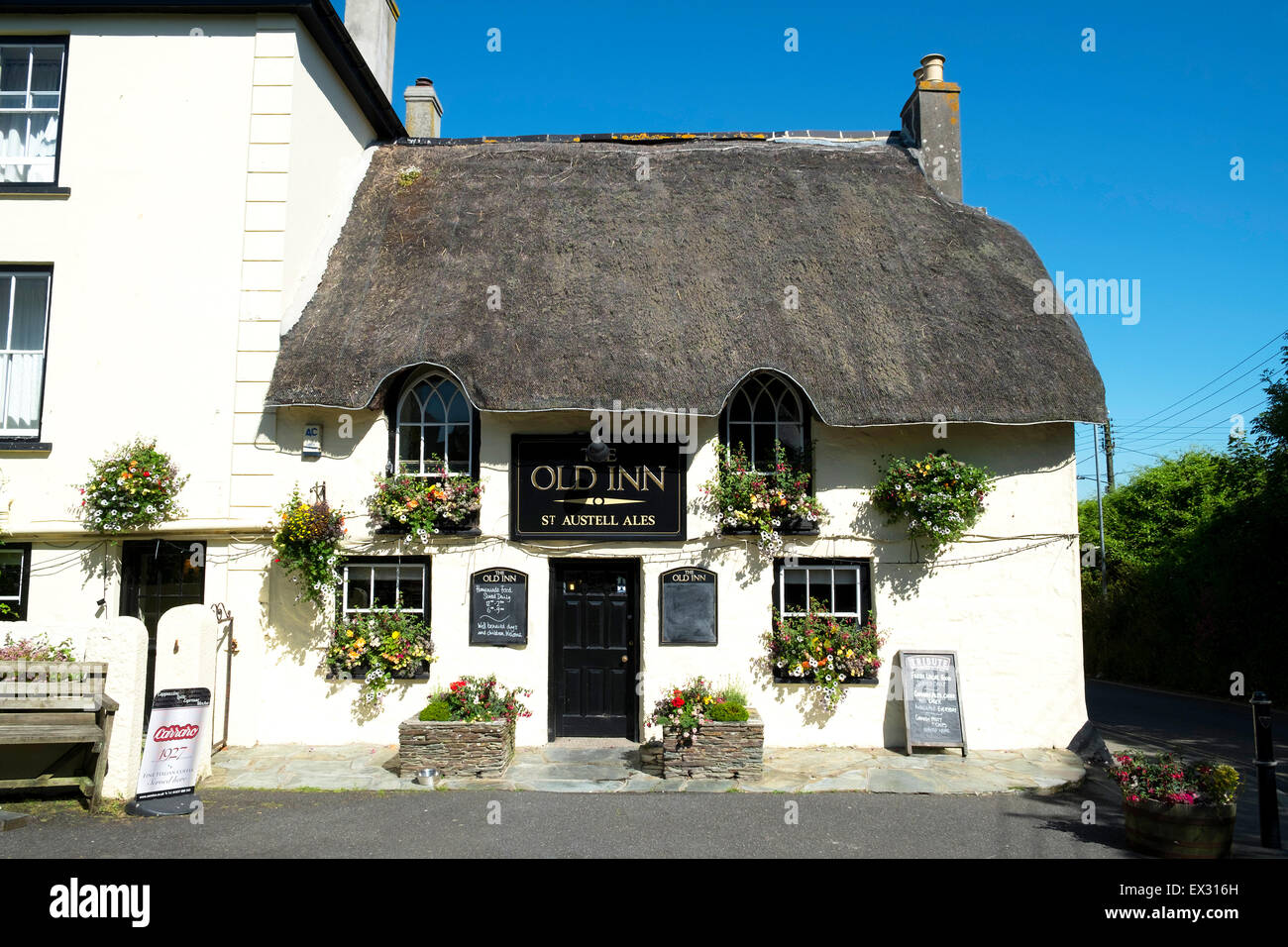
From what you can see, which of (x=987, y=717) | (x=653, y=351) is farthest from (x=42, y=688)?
(x=987, y=717)

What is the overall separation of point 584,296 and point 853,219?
3926 mm

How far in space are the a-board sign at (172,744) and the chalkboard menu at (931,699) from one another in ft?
23.2

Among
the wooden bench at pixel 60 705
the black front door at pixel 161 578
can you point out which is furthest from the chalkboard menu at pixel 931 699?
the black front door at pixel 161 578

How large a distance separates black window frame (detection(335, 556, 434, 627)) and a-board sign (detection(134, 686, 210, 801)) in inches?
83.2

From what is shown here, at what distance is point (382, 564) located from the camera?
382 inches

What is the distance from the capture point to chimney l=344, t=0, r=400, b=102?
13.1 m

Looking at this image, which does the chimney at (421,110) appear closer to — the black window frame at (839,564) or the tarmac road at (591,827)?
the black window frame at (839,564)

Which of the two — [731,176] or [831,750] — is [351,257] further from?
[831,750]

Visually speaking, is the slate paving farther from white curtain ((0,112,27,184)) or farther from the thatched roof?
white curtain ((0,112,27,184))

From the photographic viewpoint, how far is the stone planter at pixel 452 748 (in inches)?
321

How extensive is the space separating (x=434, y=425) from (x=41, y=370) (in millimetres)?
4518

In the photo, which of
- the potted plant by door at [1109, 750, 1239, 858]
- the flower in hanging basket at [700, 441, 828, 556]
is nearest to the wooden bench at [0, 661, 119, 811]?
the flower in hanging basket at [700, 441, 828, 556]

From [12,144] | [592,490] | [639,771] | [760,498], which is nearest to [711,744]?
[639,771]
